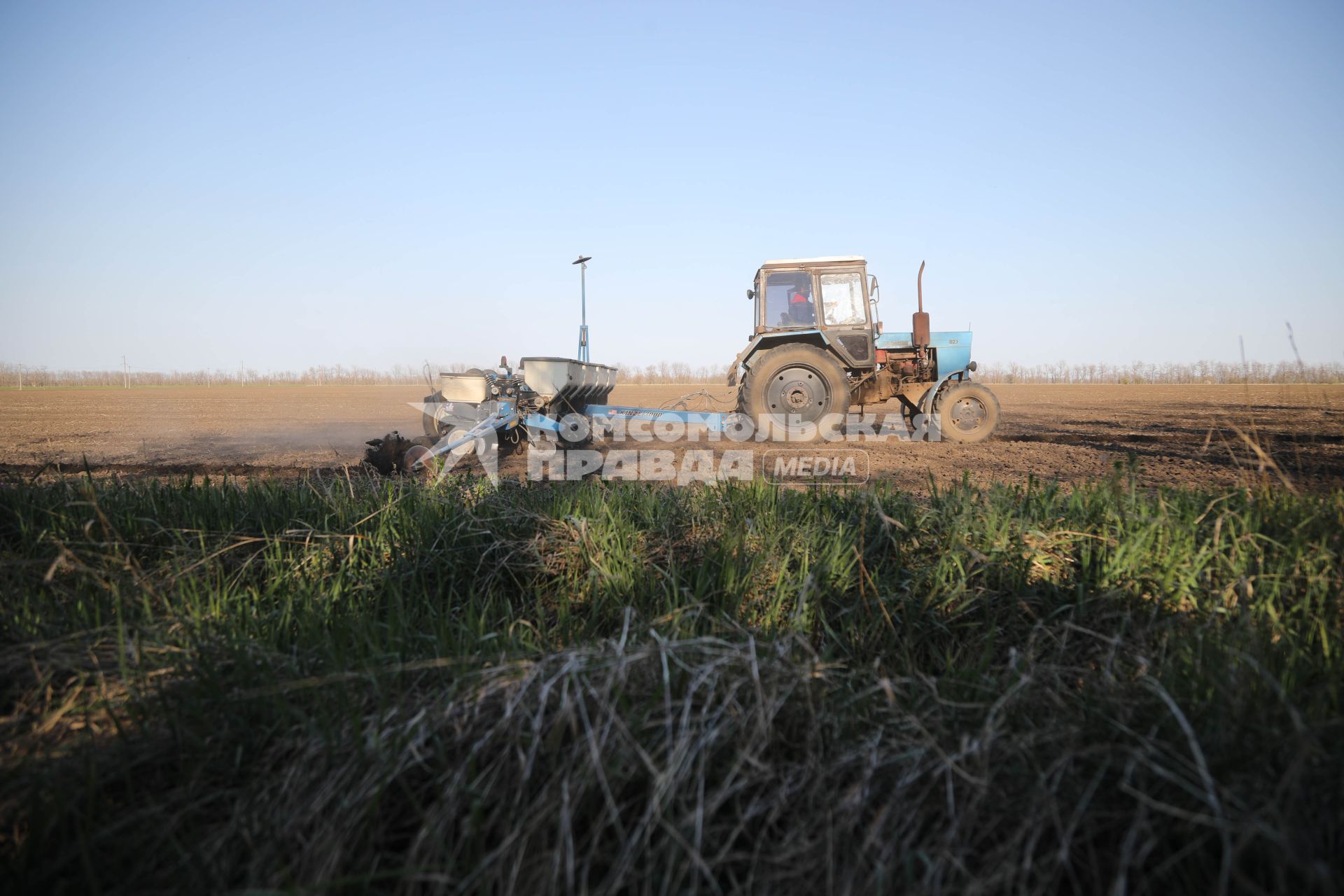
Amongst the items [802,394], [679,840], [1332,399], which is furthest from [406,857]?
[1332,399]

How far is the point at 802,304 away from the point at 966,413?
290 cm

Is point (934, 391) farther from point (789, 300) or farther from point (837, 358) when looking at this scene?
point (789, 300)

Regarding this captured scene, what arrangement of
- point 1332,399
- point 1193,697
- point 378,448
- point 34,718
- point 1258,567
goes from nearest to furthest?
point 1193,697, point 34,718, point 1258,567, point 378,448, point 1332,399

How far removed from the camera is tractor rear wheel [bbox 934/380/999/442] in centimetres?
945

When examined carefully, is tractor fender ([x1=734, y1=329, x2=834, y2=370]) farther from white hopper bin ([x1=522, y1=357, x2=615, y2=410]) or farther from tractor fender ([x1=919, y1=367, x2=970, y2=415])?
white hopper bin ([x1=522, y1=357, x2=615, y2=410])

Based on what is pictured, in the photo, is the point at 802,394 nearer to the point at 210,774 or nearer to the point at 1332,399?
the point at 210,774

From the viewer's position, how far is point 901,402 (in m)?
10.8

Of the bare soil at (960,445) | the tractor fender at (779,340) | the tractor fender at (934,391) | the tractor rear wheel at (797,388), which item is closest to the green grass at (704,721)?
the bare soil at (960,445)

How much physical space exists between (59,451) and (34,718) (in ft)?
40.3

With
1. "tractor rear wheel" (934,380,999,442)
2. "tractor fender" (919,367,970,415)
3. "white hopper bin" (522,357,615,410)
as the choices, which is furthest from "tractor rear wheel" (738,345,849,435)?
"white hopper bin" (522,357,615,410)

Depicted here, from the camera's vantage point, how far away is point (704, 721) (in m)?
1.61

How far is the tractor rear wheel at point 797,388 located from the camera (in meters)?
9.43

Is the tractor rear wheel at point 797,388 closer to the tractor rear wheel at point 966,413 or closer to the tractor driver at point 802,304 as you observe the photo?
the tractor driver at point 802,304

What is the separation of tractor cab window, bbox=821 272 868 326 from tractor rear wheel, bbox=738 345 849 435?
0.66 metres
